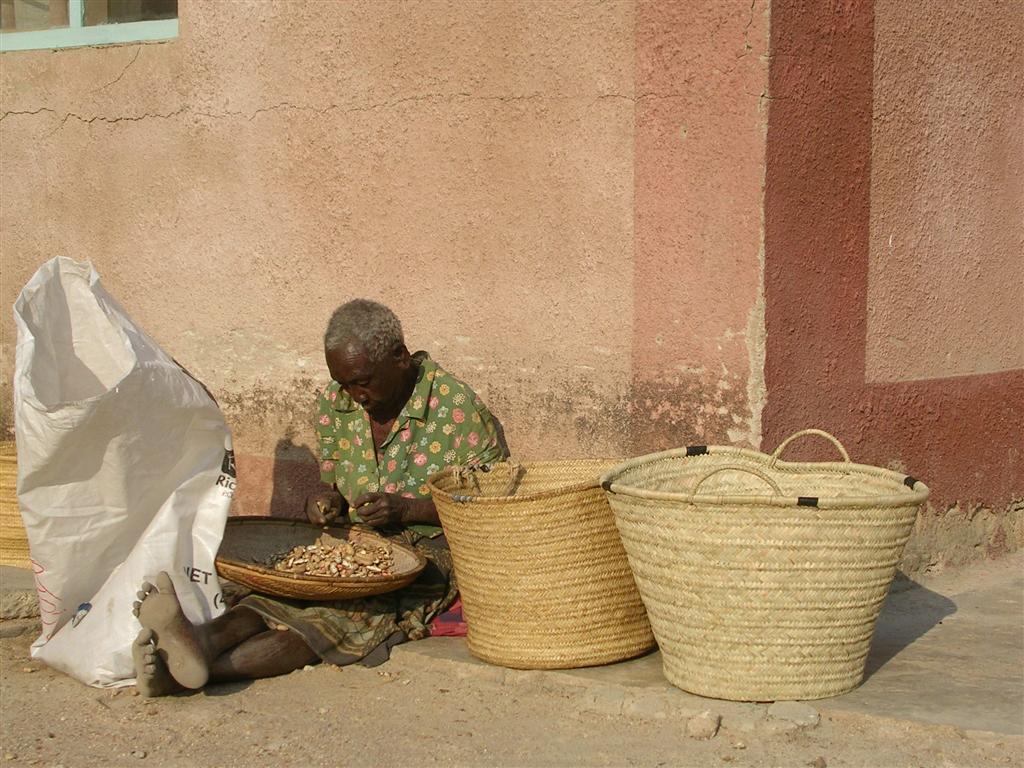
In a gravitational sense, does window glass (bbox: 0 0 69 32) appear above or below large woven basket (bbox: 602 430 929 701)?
above

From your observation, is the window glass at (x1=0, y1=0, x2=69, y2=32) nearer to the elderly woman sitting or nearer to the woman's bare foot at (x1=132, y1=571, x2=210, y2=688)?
the elderly woman sitting

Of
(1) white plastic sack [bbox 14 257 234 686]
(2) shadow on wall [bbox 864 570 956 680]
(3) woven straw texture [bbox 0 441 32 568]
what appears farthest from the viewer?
(3) woven straw texture [bbox 0 441 32 568]

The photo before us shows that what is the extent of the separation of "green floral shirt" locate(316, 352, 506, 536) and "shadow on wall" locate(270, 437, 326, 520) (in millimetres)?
774

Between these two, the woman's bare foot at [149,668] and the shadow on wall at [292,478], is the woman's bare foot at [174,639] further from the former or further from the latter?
the shadow on wall at [292,478]

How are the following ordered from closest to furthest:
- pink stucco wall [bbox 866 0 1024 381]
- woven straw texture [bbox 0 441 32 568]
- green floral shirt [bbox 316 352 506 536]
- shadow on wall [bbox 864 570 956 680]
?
shadow on wall [bbox 864 570 956 680] < green floral shirt [bbox 316 352 506 536] < pink stucco wall [bbox 866 0 1024 381] < woven straw texture [bbox 0 441 32 568]

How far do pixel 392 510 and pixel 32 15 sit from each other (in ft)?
11.3

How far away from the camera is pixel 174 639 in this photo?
373cm

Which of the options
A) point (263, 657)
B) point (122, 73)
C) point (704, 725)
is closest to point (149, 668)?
point (263, 657)

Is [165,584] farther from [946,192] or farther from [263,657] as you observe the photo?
[946,192]

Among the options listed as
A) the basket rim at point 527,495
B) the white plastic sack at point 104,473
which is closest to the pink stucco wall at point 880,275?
the basket rim at point 527,495

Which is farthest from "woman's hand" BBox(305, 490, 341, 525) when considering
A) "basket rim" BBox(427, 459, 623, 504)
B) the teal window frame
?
the teal window frame

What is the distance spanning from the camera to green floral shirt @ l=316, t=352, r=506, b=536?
4.44m

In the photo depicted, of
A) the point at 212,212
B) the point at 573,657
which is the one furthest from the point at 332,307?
the point at 573,657

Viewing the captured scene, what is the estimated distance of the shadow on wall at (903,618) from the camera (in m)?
4.05
